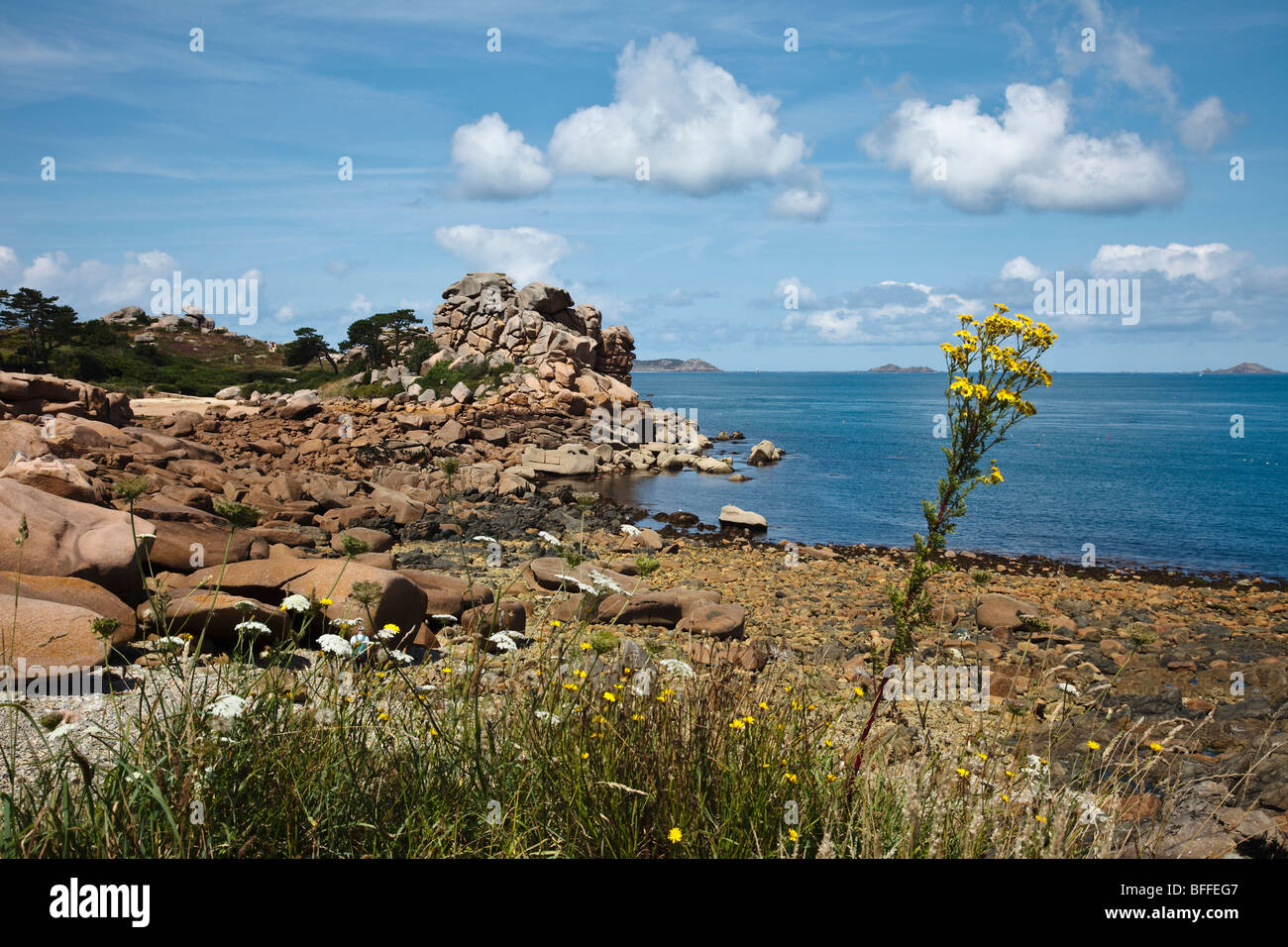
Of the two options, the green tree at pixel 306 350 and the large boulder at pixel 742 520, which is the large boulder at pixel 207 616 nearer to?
the large boulder at pixel 742 520

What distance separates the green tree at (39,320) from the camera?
203 feet

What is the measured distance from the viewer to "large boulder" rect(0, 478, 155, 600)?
8445 mm

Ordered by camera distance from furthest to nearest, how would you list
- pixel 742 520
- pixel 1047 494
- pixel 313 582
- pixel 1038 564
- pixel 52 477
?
pixel 1047 494 → pixel 742 520 → pixel 1038 564 → pixel 52 477 → pixel 313 582

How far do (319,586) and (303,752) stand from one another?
227 inches

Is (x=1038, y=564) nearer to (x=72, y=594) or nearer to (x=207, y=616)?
(x=207, y=616)

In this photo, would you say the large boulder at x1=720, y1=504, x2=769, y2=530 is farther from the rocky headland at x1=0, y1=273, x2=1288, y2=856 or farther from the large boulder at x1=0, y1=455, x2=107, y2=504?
the large boulder at x1=0, y1=455, x2=107, y2=504

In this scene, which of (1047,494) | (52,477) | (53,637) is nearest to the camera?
(53,637)

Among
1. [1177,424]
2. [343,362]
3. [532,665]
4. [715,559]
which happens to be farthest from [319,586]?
[1177,424]

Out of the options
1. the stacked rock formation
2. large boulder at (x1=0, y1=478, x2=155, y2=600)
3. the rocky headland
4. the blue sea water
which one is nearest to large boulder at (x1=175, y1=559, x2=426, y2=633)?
the rocky headland

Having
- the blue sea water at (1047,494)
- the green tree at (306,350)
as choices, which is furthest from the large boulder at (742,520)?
the green tree at (306,350)

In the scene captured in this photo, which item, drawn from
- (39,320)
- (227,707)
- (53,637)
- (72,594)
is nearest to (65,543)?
(72,594)

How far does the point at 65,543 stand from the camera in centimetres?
870

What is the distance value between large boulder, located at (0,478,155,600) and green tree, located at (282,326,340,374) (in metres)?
68.5

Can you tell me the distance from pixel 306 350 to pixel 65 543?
73263 millimetres
